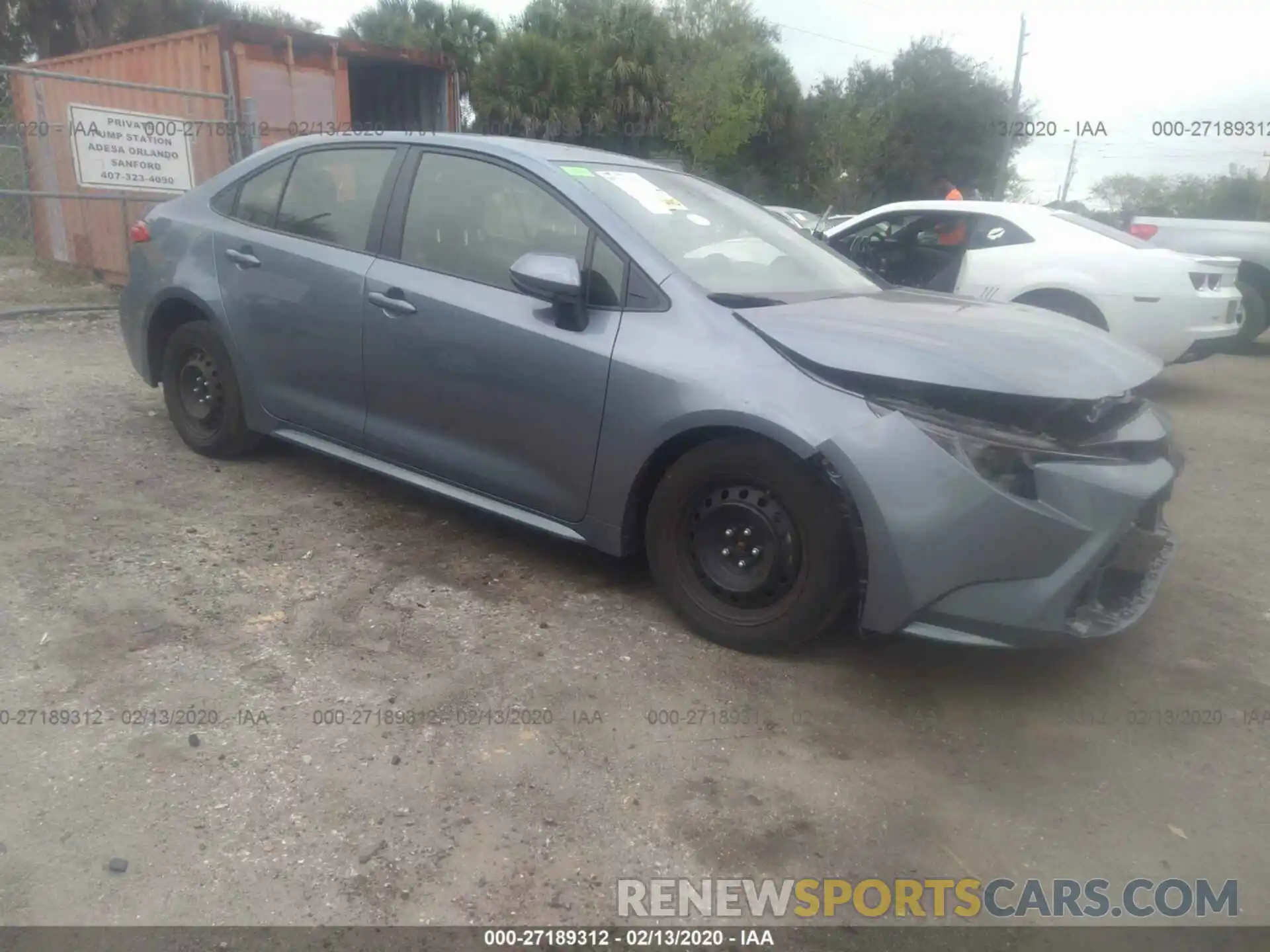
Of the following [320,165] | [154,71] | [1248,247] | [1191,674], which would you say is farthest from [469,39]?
[1191,674]

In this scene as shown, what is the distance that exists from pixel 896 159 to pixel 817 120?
3.14 metres

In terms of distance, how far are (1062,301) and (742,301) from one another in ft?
15.9

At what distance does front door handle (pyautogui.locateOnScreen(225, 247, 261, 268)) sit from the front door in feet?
2.39

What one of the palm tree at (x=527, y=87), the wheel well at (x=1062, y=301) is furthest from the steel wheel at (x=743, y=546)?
the palm tree at (x=527, y=87)

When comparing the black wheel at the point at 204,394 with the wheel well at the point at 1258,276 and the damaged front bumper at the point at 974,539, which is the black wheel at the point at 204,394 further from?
the wheel well at the point at 1258,276

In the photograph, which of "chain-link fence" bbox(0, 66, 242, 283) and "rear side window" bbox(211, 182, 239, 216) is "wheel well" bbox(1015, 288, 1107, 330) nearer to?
"rear side window" bbox(211, 182, 239, 216)

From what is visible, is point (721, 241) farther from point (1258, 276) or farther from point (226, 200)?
point (1258, 276)

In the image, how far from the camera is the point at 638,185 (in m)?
3.80

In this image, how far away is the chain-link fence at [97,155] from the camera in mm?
9039

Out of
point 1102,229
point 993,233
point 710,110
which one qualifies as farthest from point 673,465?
point 710,110

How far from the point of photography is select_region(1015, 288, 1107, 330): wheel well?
7.13 metres

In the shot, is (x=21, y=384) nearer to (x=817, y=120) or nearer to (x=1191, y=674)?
(x=1191, y=674)

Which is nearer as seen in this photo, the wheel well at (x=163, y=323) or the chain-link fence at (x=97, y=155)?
the wheel well at (x=163, y=323)

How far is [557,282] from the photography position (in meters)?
3.23
